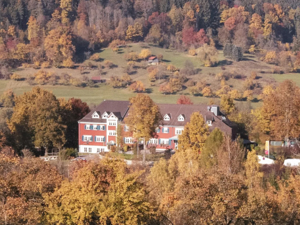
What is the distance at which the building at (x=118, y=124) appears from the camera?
51.3 metres

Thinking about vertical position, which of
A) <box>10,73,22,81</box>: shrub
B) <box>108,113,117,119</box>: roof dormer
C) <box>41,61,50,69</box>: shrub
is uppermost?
<box>41,61,50,69</box>: shrub

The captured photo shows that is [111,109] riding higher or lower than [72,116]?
higher

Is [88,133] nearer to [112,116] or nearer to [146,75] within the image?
[112,116]

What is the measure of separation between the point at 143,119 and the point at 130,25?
86945mm

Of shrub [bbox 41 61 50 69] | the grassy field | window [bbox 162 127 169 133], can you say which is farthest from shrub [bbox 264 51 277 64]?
window [bbox 162 127 169 133]

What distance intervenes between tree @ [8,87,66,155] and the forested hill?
56.4 metres

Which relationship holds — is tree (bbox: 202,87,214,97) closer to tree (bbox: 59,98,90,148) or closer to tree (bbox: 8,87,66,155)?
tree (bbox: 59,98,90,148)

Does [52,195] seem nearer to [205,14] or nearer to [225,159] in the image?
[225,159]

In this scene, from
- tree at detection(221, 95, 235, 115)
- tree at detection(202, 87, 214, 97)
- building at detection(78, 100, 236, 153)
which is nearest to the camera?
building at detection(78, 100, 236, 153)

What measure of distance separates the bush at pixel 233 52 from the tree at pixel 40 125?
6901 centimetres

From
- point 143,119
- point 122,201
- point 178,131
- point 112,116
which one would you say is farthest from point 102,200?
point 112,116

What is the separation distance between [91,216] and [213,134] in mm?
21831

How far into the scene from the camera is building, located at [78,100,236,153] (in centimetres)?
5131

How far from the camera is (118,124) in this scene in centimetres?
5175
